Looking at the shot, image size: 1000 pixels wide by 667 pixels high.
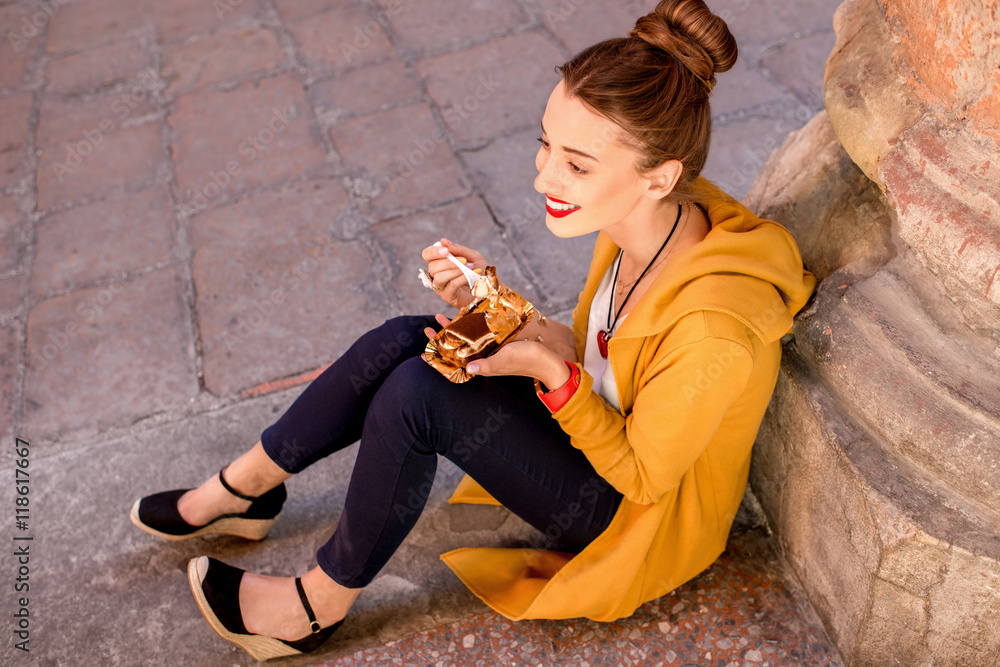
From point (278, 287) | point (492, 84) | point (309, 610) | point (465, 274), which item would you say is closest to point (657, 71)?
point (465, 274)

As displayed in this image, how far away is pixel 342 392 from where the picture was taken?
192 cm

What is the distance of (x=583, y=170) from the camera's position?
1.63 metres

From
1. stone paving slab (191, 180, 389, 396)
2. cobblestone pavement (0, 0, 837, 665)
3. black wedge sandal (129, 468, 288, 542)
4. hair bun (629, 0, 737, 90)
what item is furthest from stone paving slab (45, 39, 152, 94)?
hair bun (629, 0, 737, 90)

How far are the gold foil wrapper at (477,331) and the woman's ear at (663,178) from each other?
34 cm

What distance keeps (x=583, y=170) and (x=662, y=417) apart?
49 centimetres

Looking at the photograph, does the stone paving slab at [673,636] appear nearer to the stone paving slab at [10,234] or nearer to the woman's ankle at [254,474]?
the woman's ankle at [254,474]

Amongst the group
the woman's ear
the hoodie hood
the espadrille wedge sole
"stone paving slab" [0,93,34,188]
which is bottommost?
"stone paving slab" [0,93,34,188]

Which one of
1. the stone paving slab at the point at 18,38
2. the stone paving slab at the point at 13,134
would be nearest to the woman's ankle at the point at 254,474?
the stone paving slab at the point at 13,134

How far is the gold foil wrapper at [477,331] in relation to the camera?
1.66m

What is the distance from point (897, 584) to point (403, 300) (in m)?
1.78

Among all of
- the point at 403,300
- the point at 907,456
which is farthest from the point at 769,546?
the point at 403,300

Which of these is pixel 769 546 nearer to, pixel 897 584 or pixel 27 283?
pixel 897 584

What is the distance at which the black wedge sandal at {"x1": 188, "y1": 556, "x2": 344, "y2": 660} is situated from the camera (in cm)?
188

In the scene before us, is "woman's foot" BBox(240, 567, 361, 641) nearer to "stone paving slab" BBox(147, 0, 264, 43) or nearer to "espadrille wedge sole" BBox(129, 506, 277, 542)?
"espadrille wedge sole" BBox(129, 506, 277, 542)
